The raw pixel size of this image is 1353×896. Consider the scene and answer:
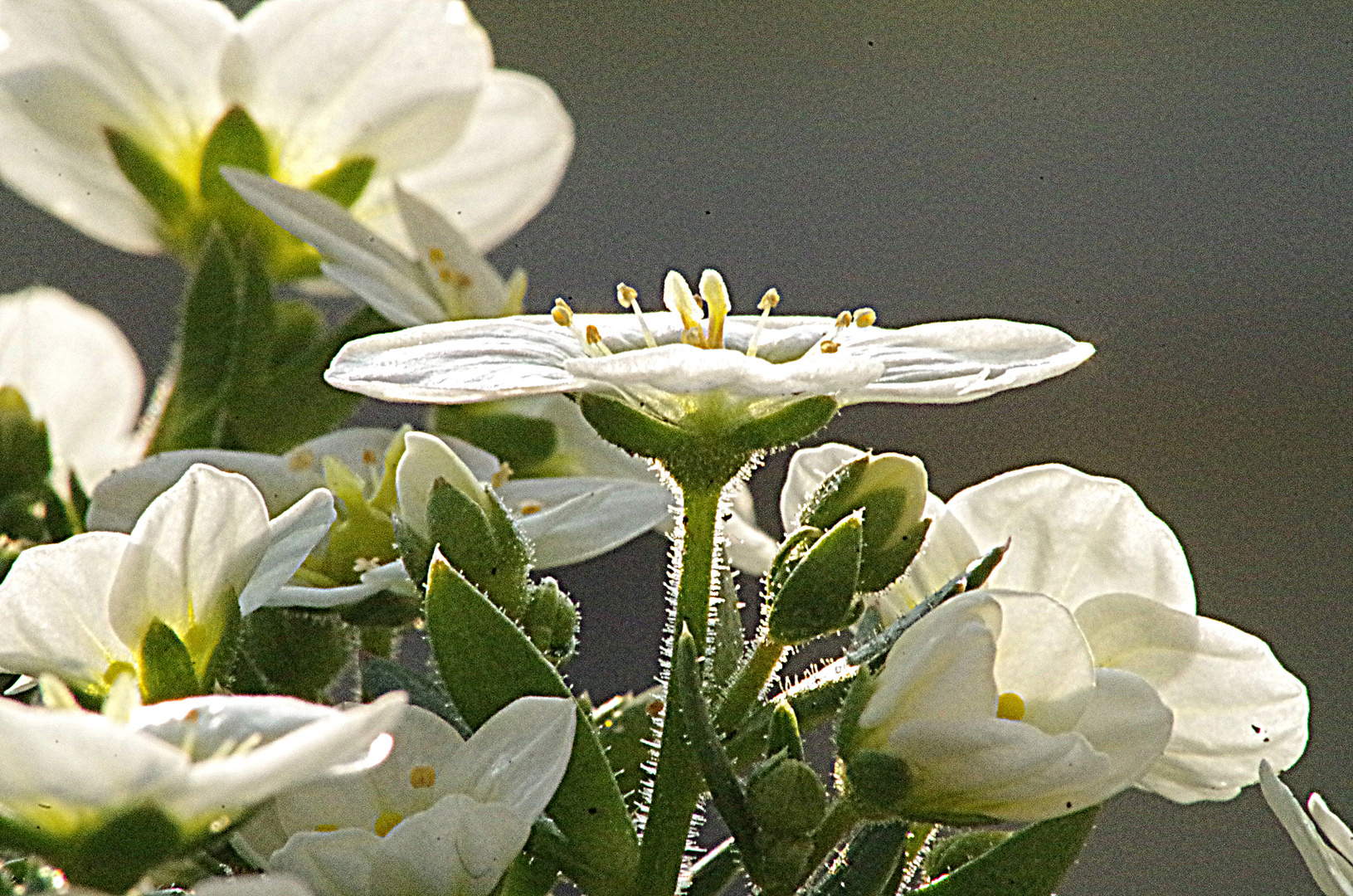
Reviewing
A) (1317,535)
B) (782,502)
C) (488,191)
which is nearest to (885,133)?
(1317,535)

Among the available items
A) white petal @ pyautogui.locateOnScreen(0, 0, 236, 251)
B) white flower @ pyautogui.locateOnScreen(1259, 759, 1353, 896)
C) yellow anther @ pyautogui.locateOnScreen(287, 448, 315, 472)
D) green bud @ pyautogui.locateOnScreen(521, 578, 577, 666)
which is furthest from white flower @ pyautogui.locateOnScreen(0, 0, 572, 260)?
white flower @ pyautogui.locateOnScreen(1259, 759, 1353, 896)

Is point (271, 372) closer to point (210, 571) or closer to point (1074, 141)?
point (210, 571)

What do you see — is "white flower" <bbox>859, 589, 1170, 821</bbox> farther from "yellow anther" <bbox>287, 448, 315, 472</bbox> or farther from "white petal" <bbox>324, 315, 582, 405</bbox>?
"yellow anther" <bbox>287, 448, 315, 472</bbox>

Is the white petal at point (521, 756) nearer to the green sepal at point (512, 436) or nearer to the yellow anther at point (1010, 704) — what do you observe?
the yellow anther at point (1010, 704)

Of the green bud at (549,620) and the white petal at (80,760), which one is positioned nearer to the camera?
the white petal at (80,760)

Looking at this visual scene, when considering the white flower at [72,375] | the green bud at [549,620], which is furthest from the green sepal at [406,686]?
the white flower at [72,375]

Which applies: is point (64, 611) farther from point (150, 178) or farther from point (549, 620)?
point (150, 178)
